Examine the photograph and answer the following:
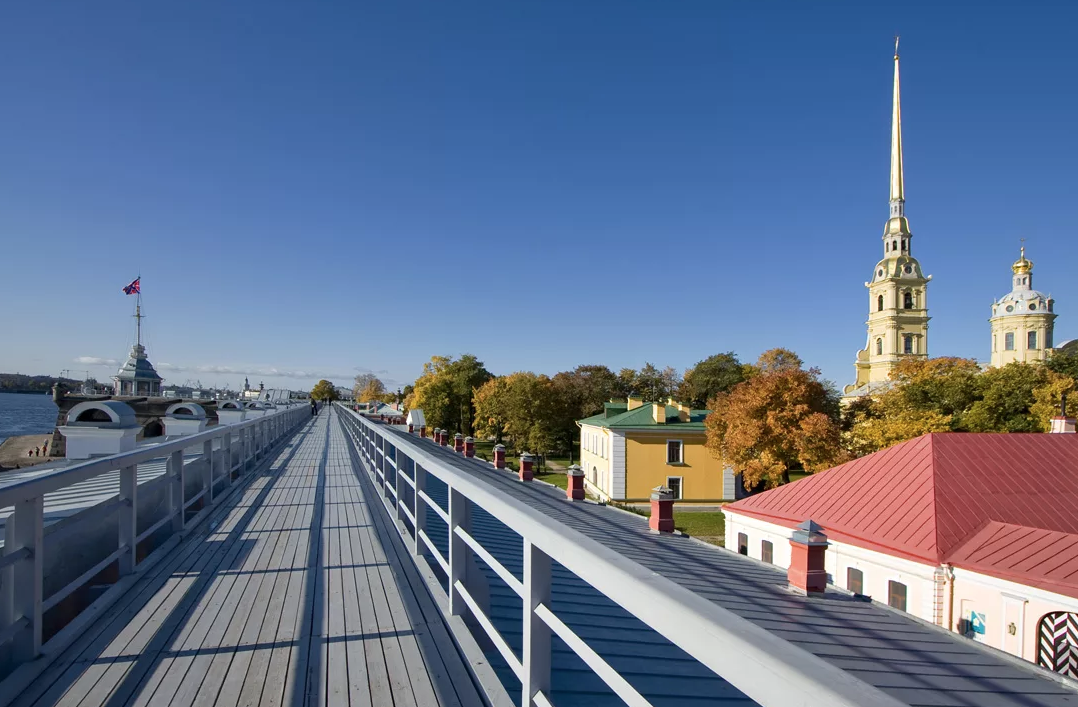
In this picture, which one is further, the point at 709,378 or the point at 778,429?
the point at 709,378

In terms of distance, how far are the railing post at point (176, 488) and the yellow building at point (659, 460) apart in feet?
80.2

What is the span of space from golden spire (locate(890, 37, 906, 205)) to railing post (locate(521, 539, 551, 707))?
8836 centimetres

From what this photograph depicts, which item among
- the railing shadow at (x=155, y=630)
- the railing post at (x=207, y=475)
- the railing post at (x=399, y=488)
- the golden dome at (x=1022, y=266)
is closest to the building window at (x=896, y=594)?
the railing post at (x=399, y=488)

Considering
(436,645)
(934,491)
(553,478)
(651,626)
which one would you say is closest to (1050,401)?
(934,491)

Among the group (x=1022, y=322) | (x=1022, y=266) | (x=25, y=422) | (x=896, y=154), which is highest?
(x=896, y=154)

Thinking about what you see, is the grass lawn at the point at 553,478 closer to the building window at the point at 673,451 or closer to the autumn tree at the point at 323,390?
the building window at the point at 673,451

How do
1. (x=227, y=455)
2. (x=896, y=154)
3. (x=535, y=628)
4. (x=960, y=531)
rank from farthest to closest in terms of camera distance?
(x=896, y=154), (x=960, y=531), (x=227, y=455), (x=535, y=628)

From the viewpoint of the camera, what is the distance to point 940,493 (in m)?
12.7

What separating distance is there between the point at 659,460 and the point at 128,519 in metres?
26.7

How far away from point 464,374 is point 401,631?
54285mm

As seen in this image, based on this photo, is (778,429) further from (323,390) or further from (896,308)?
(323,390)

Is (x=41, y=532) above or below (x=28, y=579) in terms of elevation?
above

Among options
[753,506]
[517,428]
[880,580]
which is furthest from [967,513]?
[517,428]

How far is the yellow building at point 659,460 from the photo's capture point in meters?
28.6
